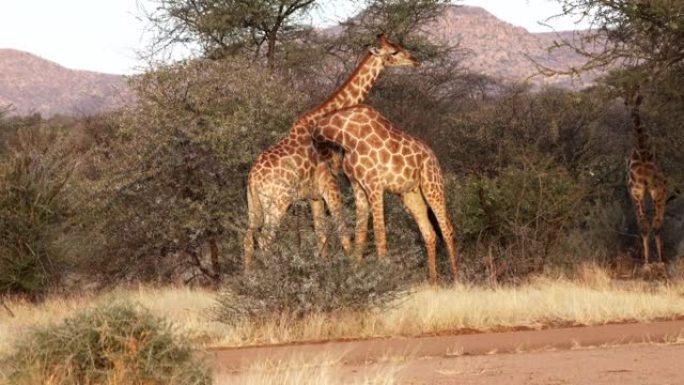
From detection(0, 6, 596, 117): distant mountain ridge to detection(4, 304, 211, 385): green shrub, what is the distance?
257ft

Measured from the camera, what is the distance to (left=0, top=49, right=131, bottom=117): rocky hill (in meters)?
99.6

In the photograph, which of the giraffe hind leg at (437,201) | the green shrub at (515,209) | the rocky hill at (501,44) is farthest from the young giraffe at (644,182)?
the rocky hill at (501,44)

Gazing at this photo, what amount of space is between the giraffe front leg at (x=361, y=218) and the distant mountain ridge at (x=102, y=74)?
7165 centimetres

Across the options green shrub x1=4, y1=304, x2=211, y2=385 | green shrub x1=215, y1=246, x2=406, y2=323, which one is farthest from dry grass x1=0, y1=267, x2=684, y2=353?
green shrub x1=4, y1=304, x2=211, y2=385

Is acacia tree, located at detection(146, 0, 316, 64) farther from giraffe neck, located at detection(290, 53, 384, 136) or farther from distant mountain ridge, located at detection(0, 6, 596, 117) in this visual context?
distant mountain ridge, located at detection(0, 6, 596, 117)

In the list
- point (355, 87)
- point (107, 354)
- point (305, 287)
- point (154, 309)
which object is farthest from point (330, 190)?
point (107, 354)

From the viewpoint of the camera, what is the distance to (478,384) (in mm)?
7719

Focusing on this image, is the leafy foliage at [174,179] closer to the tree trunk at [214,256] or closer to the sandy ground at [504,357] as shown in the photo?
the tree trunk at [214,256]

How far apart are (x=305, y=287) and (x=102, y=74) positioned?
107402 millimetres

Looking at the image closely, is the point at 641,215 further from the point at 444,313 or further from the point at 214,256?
the point at 444,313

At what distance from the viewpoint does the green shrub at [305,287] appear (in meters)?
11.3

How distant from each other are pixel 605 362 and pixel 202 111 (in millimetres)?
9778

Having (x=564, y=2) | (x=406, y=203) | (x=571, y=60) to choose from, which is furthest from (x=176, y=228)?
(x=571, y=60)

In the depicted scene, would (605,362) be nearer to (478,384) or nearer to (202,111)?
(478,384)
